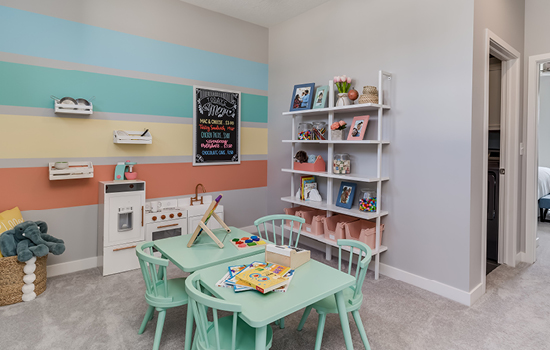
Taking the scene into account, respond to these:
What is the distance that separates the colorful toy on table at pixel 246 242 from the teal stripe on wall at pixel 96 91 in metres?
2.12

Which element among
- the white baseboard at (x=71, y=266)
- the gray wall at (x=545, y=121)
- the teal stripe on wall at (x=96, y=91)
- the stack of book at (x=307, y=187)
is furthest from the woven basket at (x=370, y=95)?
the gray wall at (x=545, y=121)

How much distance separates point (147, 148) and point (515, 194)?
155 inches

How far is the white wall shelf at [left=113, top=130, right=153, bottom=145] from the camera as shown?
3287mm

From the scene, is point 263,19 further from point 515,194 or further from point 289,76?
point 515,194

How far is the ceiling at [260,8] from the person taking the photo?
375 centimetres

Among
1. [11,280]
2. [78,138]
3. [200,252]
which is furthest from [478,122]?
[11,280]

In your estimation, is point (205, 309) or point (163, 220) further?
point (163, 220)

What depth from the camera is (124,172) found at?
339 centimetres

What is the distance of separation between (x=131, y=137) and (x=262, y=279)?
2460 mm

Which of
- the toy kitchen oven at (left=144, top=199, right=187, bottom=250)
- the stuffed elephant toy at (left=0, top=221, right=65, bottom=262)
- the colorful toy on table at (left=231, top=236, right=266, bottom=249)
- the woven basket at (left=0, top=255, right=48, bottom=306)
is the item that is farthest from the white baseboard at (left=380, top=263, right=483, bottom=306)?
the woven basket at (left=0, top=255, right=48, bottom=306)

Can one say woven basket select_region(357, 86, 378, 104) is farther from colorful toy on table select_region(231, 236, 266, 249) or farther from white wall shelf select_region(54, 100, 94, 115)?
white wall shelf select_region(54, 100, 94, 115)

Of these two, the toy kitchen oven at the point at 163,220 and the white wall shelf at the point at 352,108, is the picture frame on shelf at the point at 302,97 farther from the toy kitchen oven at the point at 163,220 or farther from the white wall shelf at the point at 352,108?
the toy kitchen oven at the point at 163,220

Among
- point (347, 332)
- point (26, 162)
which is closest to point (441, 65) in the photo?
point (347, 332)

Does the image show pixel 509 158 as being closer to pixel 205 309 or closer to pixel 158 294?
pixel 205 309
